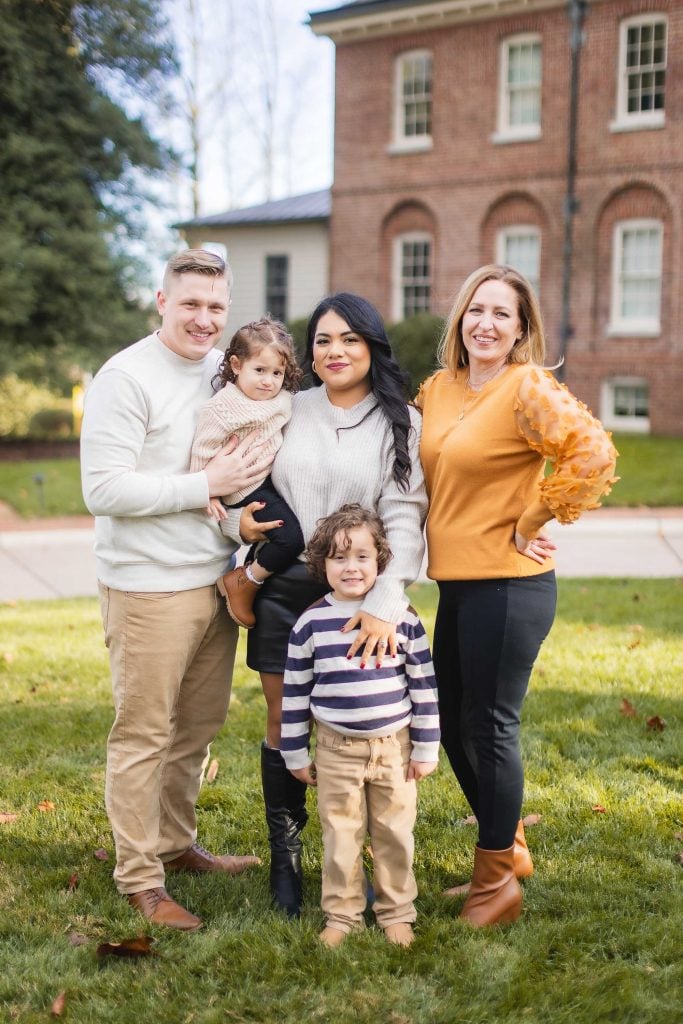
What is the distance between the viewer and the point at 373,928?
3172 millimetres

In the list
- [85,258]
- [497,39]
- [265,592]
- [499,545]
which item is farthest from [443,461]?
[497,39]

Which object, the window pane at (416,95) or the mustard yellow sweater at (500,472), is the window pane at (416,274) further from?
the mustard yellow sweater at (500,472)

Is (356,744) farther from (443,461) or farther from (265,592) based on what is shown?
(443,461)

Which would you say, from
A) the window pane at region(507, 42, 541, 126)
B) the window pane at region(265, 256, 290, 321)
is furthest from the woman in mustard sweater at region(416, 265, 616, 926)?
the window pane at region(265, 256, 290, 321)

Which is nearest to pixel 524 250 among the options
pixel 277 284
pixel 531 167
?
pixel 531 167

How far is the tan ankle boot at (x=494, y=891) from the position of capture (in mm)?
3264

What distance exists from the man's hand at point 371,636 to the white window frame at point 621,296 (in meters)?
18.7

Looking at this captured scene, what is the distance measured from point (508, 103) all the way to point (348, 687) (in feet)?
68.3

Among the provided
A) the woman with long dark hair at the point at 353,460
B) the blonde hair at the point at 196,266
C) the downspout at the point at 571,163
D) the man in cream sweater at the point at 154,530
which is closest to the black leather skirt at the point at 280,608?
the woman with long dark hair at the point at 353,460

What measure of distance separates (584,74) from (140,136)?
29.4ft

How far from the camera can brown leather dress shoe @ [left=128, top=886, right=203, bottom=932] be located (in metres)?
3.25

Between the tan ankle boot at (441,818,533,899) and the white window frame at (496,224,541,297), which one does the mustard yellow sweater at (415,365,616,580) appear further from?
the white window frame at (496,224,541,297)

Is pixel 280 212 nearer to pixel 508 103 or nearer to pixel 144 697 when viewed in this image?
pixel 508 103

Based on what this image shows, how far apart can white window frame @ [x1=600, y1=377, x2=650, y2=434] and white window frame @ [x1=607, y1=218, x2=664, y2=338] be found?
0.92 metres
